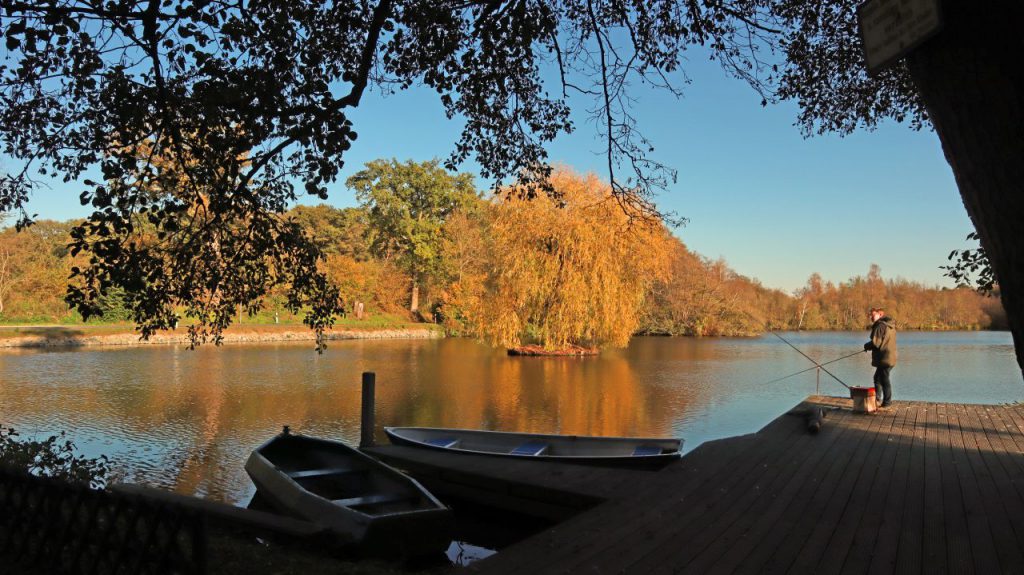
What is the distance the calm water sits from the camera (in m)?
9.76

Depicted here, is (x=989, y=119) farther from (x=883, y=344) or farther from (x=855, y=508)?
(x=883, y=344)

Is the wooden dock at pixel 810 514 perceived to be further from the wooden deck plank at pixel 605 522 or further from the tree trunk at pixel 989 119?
the tree trunk at pixel 989 119

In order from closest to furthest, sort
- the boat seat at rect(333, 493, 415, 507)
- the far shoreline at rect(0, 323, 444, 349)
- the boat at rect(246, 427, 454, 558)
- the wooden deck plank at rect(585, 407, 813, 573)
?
the wooden deck plank at rect(585, 407, 813, 573)
the boat at rect(246, 427, 454, 558)
the boat seat at rect(333, 493, 415, 507)
the far shoreline at rect(0, 323, 444, 349)

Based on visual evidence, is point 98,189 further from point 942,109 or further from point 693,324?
point 693,324

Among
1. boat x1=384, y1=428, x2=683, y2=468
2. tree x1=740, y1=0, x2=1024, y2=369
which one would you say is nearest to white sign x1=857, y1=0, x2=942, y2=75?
tree x1=740, y1=0, x2=1024, y2=369

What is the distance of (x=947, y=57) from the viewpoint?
1756mm

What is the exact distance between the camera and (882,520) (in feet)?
13.4

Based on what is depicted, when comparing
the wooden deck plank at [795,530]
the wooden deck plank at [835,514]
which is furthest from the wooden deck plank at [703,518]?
the wooden deck plank at [835,514]

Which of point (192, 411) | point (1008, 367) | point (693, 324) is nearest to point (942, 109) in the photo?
point (192, 411)

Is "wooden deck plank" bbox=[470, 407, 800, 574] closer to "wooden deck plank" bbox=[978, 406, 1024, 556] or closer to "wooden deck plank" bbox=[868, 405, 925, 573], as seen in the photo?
"wooden deck plank" bbox=[868, 405, 925, 573]

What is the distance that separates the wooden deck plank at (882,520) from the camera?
10.9ft

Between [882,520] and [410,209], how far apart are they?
44872 mm

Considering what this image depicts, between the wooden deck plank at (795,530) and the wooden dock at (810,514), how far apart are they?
1cm

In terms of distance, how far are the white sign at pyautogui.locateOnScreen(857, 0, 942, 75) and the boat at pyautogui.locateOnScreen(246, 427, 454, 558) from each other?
411cm
